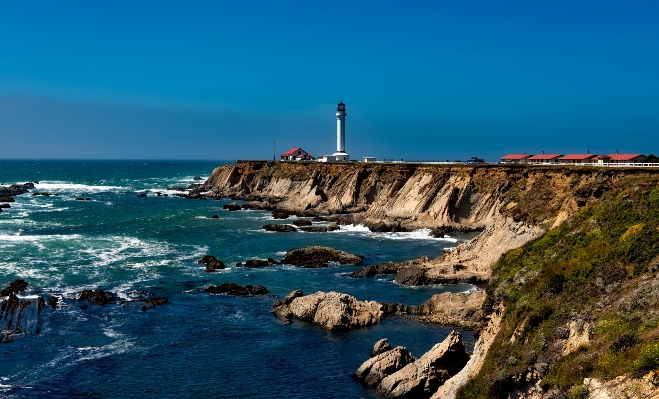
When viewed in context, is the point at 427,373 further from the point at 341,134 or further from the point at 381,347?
the point at 341,134

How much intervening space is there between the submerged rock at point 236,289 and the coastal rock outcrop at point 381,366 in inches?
591

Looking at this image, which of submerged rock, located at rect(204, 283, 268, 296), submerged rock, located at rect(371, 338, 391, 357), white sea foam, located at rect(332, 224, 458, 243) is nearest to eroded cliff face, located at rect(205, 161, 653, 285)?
white sea foam, located at rect(332, 224, 458, 243)

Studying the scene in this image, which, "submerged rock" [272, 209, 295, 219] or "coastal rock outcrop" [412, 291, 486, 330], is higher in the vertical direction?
"submerged rock" [272, 209, 295, 219]

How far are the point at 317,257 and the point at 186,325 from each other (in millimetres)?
18424

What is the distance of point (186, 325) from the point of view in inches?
1284

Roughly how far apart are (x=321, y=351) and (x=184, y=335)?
7.43 m

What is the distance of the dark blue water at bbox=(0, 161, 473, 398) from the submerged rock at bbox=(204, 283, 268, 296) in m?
0.74

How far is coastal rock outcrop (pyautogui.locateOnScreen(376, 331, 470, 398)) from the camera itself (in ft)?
75.1

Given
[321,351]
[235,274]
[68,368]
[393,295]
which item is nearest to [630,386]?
[321,351]

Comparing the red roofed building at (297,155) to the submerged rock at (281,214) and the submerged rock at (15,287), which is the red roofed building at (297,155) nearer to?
the submerged rock at (281,214)

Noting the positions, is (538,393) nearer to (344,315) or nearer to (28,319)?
(344,315)

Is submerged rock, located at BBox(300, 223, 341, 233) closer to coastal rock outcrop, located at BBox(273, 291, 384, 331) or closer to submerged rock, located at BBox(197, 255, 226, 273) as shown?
submerged rock, located at BBox(197, 255, 226, 273)

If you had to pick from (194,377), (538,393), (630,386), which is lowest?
(194,377)

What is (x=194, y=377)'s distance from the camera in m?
25.6
